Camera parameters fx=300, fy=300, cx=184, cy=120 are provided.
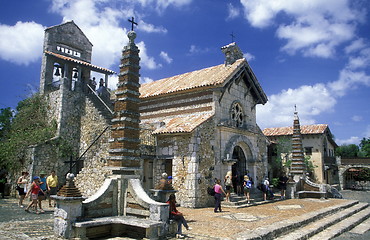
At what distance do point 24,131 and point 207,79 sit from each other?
1225 cm

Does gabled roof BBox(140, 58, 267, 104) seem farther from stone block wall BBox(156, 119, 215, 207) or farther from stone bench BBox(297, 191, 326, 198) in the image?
stone bench BBox(297, 191, 326, 198)

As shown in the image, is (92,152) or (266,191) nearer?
(92,152)

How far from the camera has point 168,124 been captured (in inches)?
648

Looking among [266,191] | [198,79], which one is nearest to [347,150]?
[266,191]

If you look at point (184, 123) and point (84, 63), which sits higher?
point (84, 63)

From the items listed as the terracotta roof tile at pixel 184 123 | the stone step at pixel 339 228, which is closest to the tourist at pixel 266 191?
the stone step at pixel 339 228

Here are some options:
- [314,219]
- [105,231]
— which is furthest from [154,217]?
[314,219]

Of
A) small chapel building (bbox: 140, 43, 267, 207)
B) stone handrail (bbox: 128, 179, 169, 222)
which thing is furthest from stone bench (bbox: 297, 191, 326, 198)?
stone handrail (bbox: 128, 179, 169, 222)

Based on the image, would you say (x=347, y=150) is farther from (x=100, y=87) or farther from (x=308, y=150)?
(x=100, y=87)

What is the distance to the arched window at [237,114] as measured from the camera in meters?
17.6

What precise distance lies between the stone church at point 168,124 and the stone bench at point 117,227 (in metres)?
5.73

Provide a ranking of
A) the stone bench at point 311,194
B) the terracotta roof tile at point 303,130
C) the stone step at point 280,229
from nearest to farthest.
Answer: the stone step at point 280,229 → the stone bench at point 311,194 → the terracotta roof tile at point 303,130

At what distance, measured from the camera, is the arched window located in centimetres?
1764

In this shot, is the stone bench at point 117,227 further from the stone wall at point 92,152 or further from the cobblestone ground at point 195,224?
the stone wall at point 92,152
